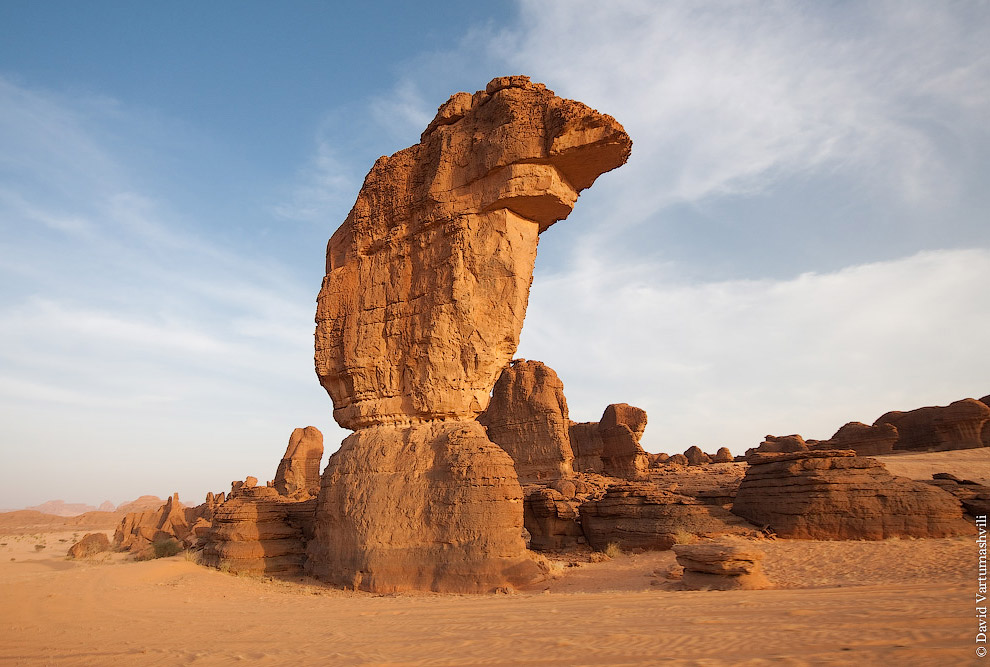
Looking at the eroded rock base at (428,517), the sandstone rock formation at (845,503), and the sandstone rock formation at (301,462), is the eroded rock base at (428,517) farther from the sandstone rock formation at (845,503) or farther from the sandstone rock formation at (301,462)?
the sandstone rock formation at (301,462)

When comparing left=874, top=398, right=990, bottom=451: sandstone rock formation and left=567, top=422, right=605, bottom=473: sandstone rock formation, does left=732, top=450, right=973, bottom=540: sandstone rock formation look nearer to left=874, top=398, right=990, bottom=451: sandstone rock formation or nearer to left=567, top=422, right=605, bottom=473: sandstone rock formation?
left=567, top=422, right=605, bottom=473: sandstone rock formation

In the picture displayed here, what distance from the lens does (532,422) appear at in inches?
1069

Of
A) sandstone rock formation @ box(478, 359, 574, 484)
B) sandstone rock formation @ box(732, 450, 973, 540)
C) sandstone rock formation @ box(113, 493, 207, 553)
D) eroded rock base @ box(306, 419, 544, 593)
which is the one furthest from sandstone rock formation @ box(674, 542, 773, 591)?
sandstone rock formation @ box(113, 493, 207, 553)

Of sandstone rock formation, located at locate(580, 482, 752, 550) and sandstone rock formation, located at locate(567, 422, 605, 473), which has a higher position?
sandstone rock formation, located at locate(567, 422, 605, 473)

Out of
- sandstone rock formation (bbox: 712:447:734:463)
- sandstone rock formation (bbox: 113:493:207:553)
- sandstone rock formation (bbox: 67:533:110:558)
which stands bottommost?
sandstone rock formation (bbox: 67:533:110:558)

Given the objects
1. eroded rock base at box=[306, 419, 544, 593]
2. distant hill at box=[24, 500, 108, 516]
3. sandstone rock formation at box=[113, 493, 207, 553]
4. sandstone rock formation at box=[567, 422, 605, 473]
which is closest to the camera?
eroded rock base at box=[306, 419, 544, 593]

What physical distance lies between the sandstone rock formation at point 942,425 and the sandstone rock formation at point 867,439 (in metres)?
0.89

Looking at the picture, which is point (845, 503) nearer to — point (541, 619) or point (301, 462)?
point (541, 619)

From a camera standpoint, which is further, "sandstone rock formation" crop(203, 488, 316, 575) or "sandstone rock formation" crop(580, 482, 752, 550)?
"sandstone rock formation" crop(580, 482, 752, 550)

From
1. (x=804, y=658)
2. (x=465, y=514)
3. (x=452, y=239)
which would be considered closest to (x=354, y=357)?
(x=452, y=239)

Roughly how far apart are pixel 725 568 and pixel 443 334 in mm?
6668

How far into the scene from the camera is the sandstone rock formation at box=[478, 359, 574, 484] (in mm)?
26281

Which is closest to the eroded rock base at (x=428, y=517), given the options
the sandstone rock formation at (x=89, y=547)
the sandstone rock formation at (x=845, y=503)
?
the sandstone rock formation at (x=845, y=503)

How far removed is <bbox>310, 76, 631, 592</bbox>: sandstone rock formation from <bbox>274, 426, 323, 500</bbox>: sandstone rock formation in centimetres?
1980
